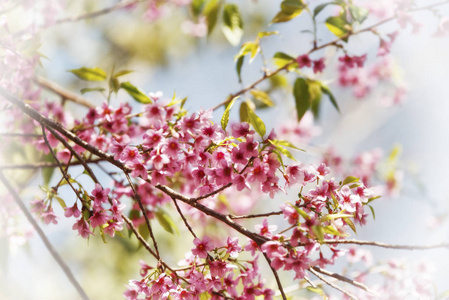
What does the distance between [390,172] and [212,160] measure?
2385mm

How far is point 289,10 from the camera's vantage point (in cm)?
137

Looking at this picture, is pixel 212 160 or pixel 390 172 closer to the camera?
pixel 212 160

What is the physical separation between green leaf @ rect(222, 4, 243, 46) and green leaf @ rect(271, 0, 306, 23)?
0.27 meters

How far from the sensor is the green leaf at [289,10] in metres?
1.35

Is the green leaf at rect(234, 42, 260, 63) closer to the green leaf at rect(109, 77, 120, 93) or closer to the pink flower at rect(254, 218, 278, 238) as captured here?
the green leaf at rect(109, 77, 120, 93)

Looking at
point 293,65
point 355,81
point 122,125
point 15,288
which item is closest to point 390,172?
point 355,81

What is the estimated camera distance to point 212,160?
91 cm

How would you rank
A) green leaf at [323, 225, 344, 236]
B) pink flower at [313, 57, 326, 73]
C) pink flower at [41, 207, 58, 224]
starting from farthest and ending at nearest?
pink flower at [313, 57, 326, 73]
pink flower at [41, 207, 58, 224]
green leaf at [323, 225, 344, 236]

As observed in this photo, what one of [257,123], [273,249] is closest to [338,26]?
[257,123]

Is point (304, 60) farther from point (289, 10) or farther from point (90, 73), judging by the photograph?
point (90, 73)

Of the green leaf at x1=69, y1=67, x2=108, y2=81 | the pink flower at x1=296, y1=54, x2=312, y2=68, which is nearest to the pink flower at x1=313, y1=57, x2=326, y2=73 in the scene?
the pink flower at x1=296, y1=54, x2=312, y2=68

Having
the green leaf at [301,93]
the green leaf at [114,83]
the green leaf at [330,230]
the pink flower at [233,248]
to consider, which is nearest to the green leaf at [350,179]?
the green leaf at [330,230]

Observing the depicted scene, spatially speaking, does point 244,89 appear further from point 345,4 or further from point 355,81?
point 355,81

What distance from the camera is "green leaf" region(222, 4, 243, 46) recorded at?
1624 mm
